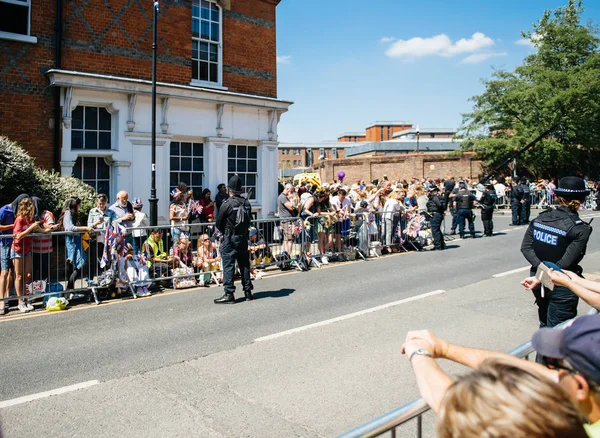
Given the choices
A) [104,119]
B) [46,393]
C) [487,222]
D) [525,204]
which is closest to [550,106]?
[525,204]

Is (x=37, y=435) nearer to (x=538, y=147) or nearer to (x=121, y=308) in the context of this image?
(x=121, y=308)

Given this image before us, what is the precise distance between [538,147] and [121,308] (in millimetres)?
34982

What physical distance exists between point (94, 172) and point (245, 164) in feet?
16.4

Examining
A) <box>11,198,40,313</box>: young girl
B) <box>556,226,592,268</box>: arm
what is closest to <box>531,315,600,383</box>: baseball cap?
<box>556,226,592,268</box>: arm

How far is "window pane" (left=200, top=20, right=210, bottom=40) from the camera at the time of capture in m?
16.2

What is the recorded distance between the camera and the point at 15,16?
41.3 feet

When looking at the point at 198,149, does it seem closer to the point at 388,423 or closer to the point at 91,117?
the point at 91,117

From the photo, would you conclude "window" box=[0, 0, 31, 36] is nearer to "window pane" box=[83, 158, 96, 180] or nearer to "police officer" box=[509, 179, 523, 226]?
"window pane" box=[83, 158, 96, 180]

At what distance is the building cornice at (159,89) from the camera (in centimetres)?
1284

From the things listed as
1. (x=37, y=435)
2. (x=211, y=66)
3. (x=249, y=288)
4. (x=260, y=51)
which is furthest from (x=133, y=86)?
(x=37, y=435)

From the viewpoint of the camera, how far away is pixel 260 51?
17531mm

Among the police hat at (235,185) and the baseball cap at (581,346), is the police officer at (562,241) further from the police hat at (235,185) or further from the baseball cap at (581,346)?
the police hat at (235,185)

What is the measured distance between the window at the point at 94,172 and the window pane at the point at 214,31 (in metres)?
5.44

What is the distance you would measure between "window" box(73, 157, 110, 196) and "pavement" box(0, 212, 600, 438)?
18.8 feet
